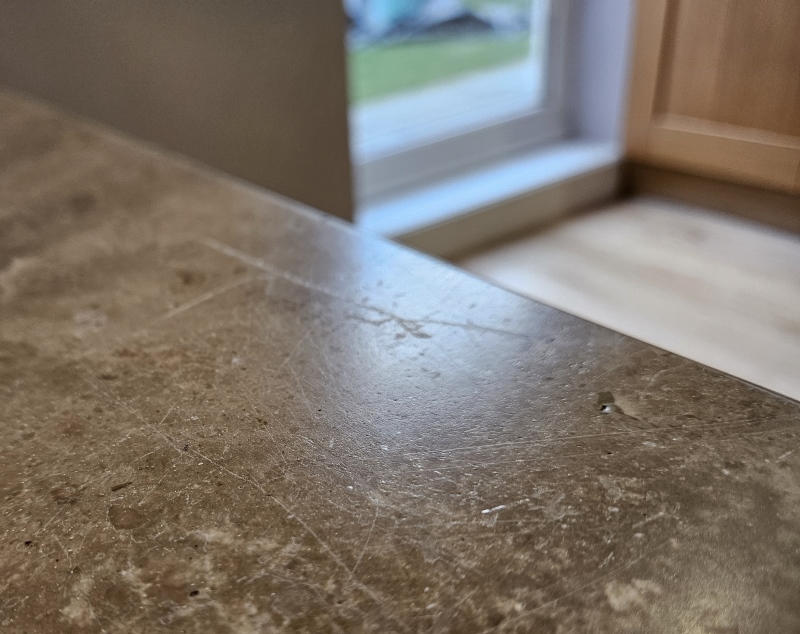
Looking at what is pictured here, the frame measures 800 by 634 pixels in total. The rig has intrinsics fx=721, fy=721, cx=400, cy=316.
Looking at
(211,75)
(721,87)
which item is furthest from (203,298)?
(721,87)

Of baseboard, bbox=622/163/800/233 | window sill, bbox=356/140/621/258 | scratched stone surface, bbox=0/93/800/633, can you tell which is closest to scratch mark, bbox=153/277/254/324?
scratched stone surface, bbox=0/93/800/633

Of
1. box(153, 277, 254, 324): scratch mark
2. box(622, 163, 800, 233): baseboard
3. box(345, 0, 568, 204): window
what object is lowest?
box(622, 163, 800, 233): baseboard

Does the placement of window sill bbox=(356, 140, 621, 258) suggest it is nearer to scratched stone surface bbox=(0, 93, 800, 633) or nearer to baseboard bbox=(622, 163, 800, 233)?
baseboard bbox=(622, 163, 800, 233)

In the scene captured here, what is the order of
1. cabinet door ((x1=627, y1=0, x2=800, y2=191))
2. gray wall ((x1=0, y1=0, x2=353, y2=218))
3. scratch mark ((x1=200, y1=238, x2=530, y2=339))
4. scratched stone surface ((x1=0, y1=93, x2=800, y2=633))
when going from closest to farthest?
scratched stone surface ((x1=0, y1=93, x2=800, y2=633)) → scratch mark ((x1=200, y1=238, x2=530, y2=339)) → gray wall ((x1=0, y1=0, x2=353, y2=218)) → cabinet door ((x1=627, y1=0, x2=800, y2=191))

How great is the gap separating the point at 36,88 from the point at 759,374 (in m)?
1.58

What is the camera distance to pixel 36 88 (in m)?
1.33

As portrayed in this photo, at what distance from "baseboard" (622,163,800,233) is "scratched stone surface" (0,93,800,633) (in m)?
1.90

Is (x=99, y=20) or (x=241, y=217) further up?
(x=99, y=20)

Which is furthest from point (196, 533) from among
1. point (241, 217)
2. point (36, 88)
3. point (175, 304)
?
point (36, 88)

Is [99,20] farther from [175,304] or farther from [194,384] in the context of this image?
[194,384]

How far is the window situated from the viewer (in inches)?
89.0

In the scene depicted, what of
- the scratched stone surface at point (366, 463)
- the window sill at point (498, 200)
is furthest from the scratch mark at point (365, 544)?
the window sill at point (498, 200)

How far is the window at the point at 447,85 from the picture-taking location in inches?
89.0

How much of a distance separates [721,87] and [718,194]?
372 millimetres
